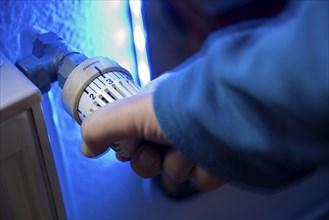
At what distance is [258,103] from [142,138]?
0.09 m

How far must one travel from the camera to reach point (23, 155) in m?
0.36

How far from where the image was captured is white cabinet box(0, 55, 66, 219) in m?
0.33

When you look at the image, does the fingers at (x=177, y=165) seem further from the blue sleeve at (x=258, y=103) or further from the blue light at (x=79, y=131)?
the blue light at (x=79, y=131)

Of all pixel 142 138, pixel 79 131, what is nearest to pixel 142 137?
pixel 142 138

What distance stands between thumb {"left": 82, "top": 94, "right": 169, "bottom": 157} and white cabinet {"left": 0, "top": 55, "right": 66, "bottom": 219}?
49mm

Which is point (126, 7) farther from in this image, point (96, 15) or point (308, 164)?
point (308, 164)

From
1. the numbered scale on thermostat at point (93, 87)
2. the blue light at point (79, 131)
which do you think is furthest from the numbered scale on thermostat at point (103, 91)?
the blue light at point (79, 131)

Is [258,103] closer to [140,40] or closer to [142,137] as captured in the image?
[142,137]

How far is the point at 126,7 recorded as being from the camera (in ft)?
1.59

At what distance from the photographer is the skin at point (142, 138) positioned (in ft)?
0.94

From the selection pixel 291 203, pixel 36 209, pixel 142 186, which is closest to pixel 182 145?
pixel 36 209

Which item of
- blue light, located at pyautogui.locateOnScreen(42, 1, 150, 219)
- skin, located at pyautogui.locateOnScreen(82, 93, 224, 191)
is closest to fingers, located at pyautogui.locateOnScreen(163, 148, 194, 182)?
skin, located at pyautogui.locateOnScreen(82, 93, 224, 191)

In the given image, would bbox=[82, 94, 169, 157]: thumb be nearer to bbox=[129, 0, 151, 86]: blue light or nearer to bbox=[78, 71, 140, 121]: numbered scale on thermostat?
bbox=[78, 71, 140, 121]: numbered scale on thermostat

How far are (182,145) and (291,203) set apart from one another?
1.58 ft
